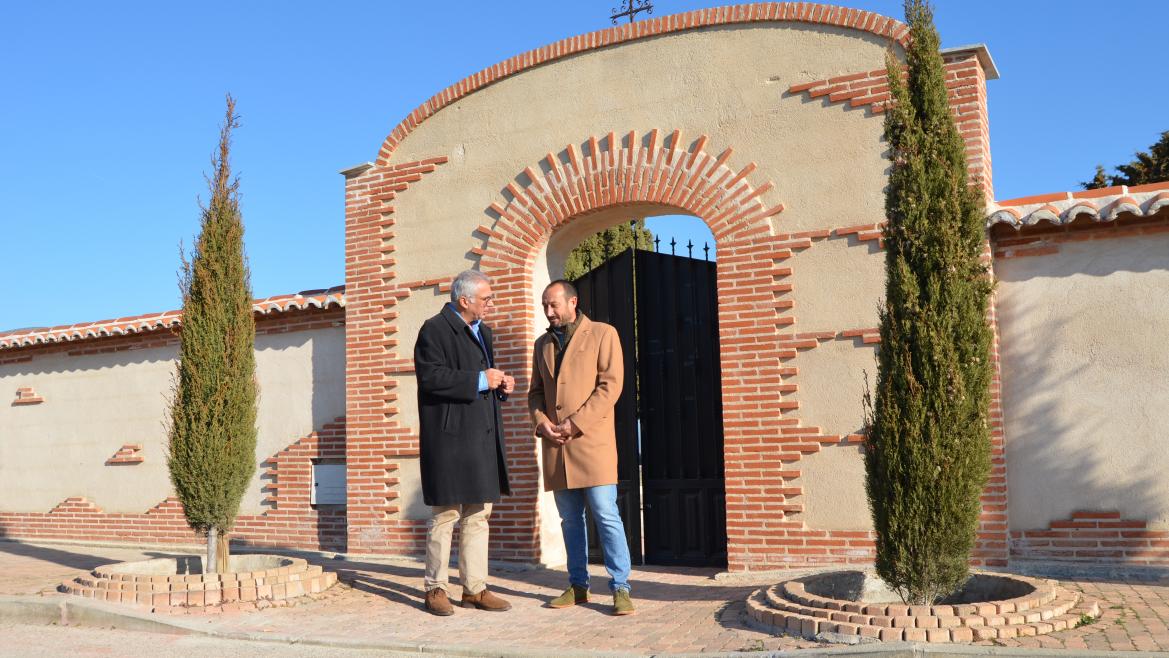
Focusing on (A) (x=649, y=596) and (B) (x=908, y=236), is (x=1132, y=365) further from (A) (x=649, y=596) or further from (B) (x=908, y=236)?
(A) (x=649, y=596)

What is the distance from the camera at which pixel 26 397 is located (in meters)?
12.4

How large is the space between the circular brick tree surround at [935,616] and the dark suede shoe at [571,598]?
1180 millimetres

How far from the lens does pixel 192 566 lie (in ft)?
26.8

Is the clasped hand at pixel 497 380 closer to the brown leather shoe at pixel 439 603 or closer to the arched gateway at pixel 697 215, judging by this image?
the brown leather shoe at pixel 439 603

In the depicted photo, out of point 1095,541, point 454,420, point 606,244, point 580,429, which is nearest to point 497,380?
point 454,420

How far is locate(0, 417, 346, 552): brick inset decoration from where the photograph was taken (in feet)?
33.3

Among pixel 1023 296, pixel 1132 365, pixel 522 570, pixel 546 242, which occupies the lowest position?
pixel 522 570

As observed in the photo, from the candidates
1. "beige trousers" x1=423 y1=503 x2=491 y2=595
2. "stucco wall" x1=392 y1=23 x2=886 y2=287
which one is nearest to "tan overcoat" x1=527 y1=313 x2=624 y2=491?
"beige trousers" x1=423 y1=503 x2=491 y2=595

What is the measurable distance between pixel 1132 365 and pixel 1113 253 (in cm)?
79

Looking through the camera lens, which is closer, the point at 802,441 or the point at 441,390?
the point at 441,390

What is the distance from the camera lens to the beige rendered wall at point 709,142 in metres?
7.72

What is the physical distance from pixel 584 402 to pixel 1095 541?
3739 millimetres

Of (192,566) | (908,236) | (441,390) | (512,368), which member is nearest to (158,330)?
(192,566)

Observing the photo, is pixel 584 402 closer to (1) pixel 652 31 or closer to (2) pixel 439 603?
(2) pixel 439 603
